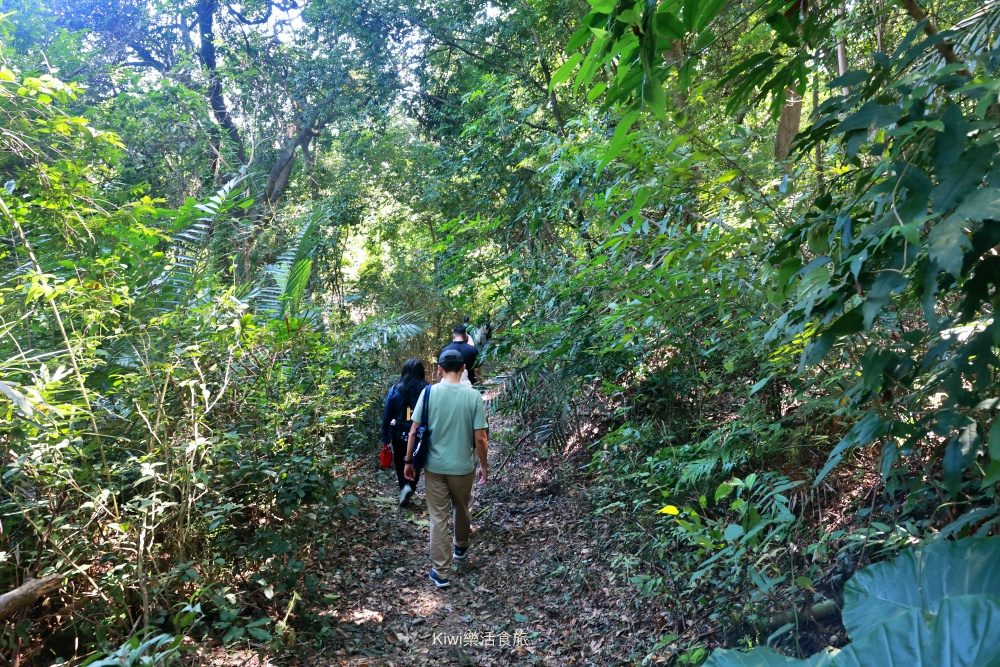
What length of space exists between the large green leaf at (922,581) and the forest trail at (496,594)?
95.4 inches

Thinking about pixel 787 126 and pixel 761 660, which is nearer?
pixel 761 660

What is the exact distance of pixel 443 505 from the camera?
229 inches

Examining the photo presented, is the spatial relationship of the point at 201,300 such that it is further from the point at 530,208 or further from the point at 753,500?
the point at 530,208

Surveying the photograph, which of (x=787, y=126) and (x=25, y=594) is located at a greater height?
(x=787, y=126)

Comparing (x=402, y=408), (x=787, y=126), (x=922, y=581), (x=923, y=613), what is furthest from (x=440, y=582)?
(x=787, y=126)

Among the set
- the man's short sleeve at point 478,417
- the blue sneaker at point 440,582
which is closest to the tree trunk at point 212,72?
the man's short sleeve at point 478,417

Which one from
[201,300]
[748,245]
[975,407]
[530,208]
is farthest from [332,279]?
[975,407]

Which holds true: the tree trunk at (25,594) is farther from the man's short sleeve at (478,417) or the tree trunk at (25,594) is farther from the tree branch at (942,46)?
the tree branch at (942,46)

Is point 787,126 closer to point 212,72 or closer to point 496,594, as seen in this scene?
point 496,594

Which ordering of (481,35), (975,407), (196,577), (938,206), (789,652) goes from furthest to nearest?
1. (481,35)
2. (196,577)
3. (789,652)
4. (975,407)
5. (938,206)

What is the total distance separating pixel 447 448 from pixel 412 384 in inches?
54.2

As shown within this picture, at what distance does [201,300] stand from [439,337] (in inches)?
437

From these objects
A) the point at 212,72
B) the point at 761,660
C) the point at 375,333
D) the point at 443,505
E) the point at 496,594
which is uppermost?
the point at 212,72

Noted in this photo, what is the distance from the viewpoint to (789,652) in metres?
3.16
